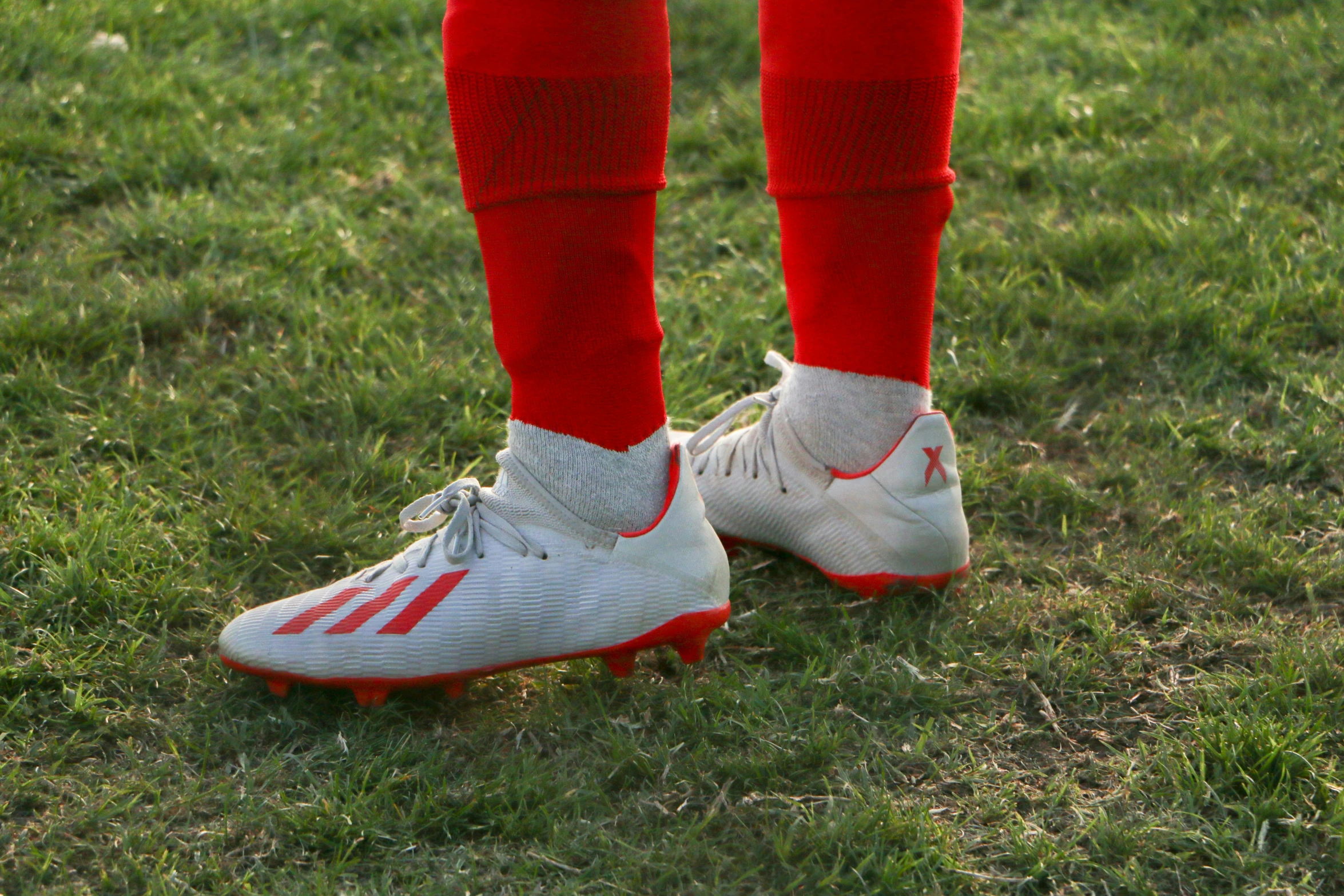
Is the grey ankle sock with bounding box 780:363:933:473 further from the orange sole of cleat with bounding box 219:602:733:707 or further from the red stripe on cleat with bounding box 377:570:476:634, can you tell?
the red stripe on cleat with bounding box 377:570:476:634

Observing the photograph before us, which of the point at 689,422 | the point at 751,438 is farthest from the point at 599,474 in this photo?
the point at 689,422

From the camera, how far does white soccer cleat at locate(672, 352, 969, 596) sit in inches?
64.9

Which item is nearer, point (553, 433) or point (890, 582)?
point (553, 433)

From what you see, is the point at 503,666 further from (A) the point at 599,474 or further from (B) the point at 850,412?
(B) the point at 850,412

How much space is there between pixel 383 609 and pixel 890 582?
651 mm

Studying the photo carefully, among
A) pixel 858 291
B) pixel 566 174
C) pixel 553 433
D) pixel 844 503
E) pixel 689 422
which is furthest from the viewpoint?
pixel 689 422

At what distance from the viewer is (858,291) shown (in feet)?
5.21

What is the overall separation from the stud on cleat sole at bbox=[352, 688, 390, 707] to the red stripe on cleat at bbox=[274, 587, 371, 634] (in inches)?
3.7

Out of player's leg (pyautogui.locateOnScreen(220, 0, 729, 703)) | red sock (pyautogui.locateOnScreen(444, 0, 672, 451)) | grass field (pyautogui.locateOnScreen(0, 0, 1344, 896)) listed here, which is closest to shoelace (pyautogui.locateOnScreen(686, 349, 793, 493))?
grass field (pyautogui.locateOnScreen(0, 0, 1344, 896))

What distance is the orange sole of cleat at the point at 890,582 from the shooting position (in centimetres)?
170

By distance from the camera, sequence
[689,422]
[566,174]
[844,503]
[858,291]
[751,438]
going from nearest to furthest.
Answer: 1. [566,174]
2. [858,291]
3. [844,503]
4. [751,438]
5. [689,422]

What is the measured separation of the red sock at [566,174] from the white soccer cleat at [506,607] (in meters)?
0.16

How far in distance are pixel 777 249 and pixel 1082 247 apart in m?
0.61

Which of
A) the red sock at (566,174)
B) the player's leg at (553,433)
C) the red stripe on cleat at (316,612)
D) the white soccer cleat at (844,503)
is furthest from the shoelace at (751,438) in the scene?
the red stripe on cleat at (316,612)
